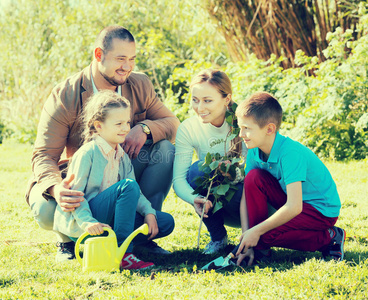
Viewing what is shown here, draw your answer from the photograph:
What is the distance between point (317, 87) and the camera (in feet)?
20.8

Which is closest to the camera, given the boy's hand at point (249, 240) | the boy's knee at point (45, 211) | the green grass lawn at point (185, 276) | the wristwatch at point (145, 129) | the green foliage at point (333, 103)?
the green grass lawn at point (185, 276)

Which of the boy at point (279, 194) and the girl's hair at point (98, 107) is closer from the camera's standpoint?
the boy at point (279, 194)

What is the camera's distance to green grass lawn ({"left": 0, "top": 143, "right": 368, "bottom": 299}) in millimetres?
2439

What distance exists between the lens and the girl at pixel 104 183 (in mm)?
2979

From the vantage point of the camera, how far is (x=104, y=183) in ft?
10.6

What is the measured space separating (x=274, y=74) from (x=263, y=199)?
4.32m

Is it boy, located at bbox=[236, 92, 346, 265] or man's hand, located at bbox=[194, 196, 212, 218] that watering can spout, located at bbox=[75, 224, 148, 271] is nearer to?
man's hand, located at bbox=[194, 196, 212, 218]

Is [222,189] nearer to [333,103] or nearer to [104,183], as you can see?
[104,183]

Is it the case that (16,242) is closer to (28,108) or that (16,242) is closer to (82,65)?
(82,65)

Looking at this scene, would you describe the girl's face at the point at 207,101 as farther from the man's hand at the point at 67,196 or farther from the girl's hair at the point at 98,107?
the man's hand at the point at 67,196

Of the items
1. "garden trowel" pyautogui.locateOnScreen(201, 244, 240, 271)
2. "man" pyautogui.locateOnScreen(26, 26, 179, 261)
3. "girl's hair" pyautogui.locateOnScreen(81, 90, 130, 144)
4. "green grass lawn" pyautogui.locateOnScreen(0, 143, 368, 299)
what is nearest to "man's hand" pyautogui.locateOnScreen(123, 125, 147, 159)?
"man" pyautogui.locateOnScreen(26, 26, 179, 261)

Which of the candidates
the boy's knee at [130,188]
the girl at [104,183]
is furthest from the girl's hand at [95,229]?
the boy's knee at [130,188]

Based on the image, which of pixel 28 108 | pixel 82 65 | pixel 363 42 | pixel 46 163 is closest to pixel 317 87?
Answer: pixel 363 42

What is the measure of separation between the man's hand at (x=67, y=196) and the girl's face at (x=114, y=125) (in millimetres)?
352
